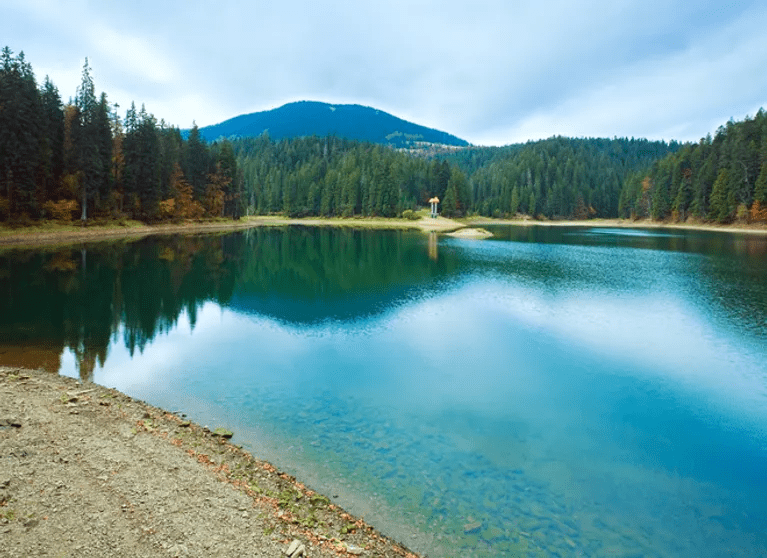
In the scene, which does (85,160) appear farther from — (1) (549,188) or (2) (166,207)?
(1) (549,188)

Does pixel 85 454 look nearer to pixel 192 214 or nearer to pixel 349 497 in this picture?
pixel 349 497

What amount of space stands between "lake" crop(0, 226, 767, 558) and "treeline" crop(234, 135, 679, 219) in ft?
306

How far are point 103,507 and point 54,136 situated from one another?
6353 cm

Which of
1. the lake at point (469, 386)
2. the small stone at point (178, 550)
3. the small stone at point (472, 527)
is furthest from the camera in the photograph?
the lake at point (469, 386)

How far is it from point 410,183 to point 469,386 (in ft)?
407

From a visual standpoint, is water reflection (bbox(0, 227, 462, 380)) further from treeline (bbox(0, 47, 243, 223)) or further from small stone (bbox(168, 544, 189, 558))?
small stone (bbox(168, 544, 189, 558))

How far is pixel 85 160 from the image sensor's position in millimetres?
56344

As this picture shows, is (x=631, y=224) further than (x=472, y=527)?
Yes

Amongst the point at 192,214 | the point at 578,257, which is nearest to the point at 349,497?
the point at 578,257

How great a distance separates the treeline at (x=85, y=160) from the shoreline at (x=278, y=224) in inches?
74.8

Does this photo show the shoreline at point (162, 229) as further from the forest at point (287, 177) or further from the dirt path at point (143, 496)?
the dirt path at point (143, 496)

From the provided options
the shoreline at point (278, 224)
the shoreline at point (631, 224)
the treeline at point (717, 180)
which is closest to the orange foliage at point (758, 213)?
the treeline at point (717, 180)

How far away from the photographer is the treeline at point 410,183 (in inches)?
4941

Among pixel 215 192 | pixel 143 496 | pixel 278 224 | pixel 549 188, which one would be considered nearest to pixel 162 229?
pixel 215 192
